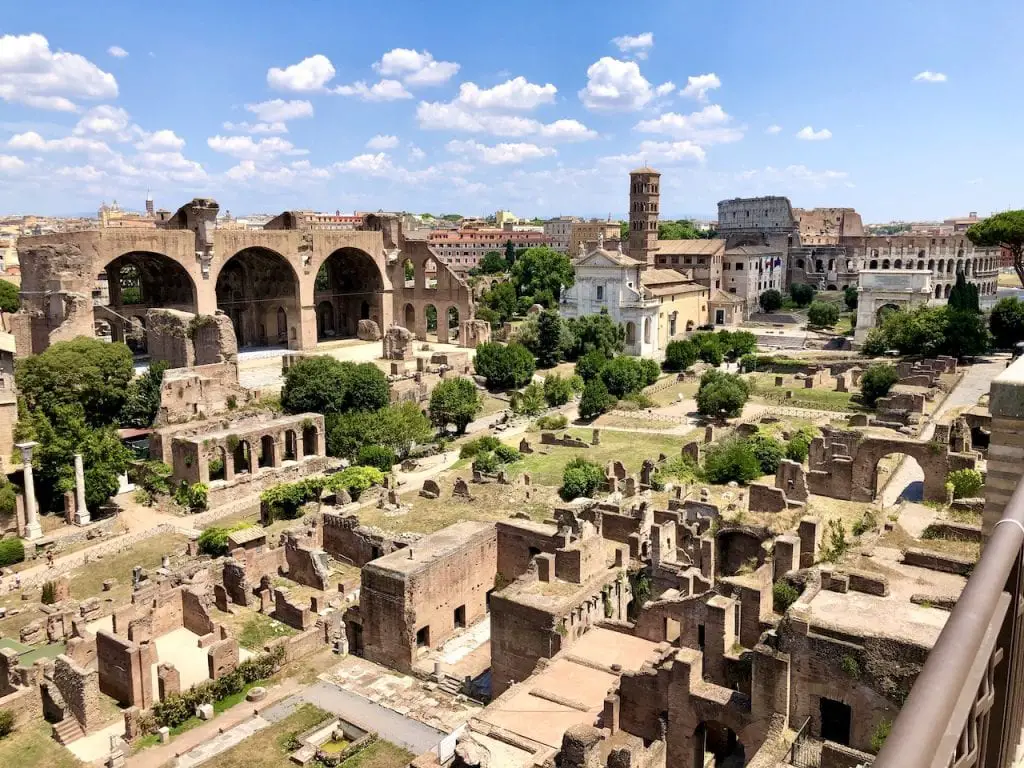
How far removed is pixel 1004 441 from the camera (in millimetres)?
5867

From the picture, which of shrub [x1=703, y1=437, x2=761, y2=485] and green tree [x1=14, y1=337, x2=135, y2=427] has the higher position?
green tree [x1=14, y1=337, x2=135, y2=427]

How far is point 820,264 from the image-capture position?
106 metres

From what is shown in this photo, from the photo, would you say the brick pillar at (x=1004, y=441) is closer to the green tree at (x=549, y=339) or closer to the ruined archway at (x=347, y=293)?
the green tree at (x=549, y=339)

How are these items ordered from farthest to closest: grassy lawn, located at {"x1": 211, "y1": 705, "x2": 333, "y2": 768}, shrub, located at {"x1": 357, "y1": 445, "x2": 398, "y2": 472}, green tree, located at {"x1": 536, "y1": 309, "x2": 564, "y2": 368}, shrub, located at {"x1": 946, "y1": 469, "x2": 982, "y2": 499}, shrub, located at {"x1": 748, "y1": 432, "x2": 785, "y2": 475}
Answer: green tree, located at {"x1": 536, "y1": 309, "x2": 564, "y2": 368} < shrub, located at {"x1": 357, "y1": 445, "x2": 398, "y2": 472} < shrub, located at {"x1": 748, "y1": 432, "x2": 785, "y2": 475} < shrub, located at {"x1": 946, "y1": 469, "x2": 982, "y2": 499} < grassy lawn, located at {"x1": 211, "y1": 705, "x2": 333, "y2": 768}

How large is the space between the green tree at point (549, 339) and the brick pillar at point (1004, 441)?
56890 millimetres

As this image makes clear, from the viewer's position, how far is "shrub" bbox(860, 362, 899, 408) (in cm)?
4604

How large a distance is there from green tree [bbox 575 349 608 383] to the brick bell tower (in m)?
28.1

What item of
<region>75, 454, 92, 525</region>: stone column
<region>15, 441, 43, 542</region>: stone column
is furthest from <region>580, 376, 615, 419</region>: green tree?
<region>15, 441, 43, 542</region>: stone column

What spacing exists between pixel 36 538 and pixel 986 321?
69166 millimetres

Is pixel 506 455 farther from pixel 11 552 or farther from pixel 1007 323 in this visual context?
pixel 1007 323

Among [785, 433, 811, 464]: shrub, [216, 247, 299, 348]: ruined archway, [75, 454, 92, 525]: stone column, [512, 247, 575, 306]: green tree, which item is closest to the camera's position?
[75, 454, 92, 525]: stone column

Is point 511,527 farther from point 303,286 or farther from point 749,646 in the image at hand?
point 303,286

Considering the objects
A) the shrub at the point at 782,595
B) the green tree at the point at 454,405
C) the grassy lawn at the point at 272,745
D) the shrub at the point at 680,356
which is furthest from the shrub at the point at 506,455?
the shrub at the point at 680,356

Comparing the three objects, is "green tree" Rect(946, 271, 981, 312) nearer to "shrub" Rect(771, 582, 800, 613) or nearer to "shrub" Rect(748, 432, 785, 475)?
"shrub" Rect(748, 432, 785, 475)
